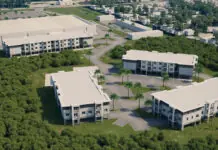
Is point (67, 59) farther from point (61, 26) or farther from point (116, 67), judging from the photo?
point (61, 26)

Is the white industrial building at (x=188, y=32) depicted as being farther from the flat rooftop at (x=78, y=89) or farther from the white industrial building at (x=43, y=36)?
the flat rooftop at (x=78, y=89)

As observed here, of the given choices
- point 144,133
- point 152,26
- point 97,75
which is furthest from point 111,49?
point 144,133

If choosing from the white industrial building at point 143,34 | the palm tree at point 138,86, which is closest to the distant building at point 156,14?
the white industrial building at point 143,34

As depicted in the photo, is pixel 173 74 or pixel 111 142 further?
pixel 173 74

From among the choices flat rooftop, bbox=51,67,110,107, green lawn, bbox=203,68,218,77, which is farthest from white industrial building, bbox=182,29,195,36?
flat rooftop, bbox=51,67,110,107

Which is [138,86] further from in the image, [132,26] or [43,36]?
[132,26]

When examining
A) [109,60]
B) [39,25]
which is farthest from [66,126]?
[39,25]
